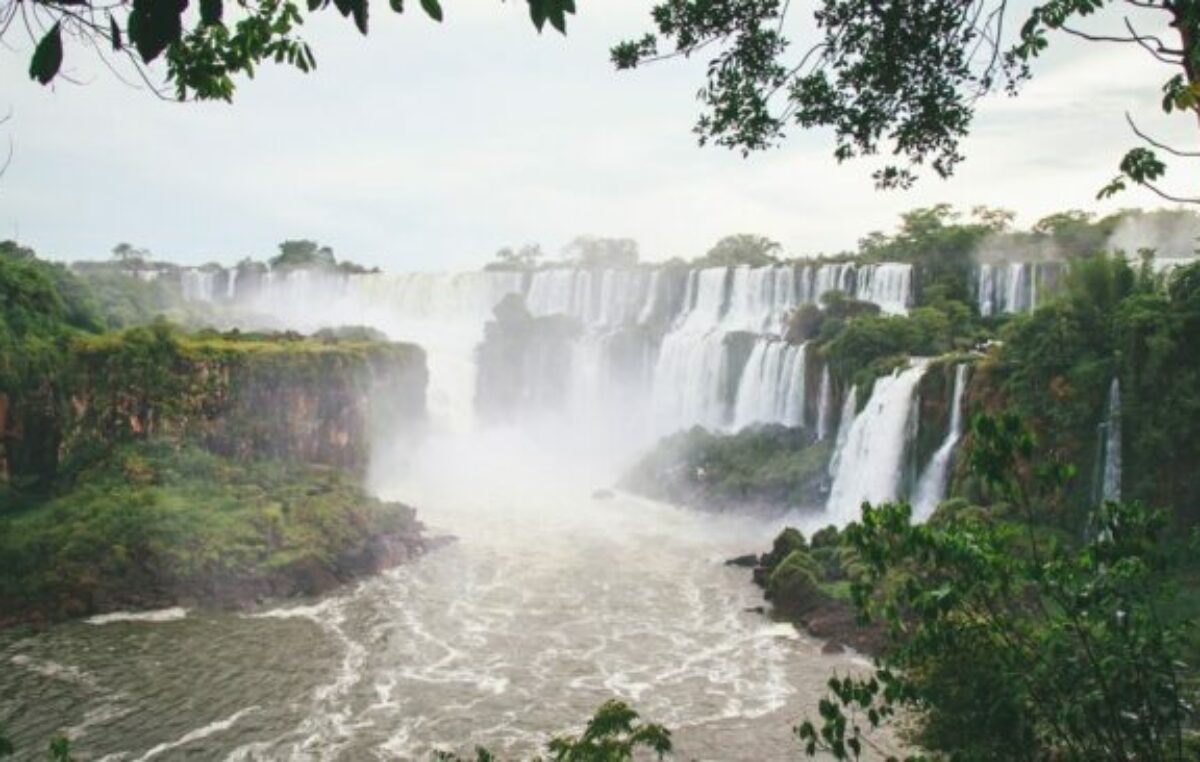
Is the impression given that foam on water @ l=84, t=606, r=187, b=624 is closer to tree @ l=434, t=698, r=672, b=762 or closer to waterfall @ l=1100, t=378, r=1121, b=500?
tree @ l=434, t=698, r=672, b=762

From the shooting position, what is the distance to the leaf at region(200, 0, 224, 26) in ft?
7.27

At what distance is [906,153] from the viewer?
6.32 meters

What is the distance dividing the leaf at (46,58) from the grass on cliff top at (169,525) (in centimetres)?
2260

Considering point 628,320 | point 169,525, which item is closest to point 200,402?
point 169,525

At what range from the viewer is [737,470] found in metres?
34.2

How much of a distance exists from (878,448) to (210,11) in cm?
2760

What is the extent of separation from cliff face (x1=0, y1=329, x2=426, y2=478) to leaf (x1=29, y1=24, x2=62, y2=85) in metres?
28.5

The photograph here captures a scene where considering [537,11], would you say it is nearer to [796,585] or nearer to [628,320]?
[796,585]

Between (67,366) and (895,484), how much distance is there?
2679cm

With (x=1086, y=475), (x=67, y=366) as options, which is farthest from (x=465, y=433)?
(x=1086, y=475)

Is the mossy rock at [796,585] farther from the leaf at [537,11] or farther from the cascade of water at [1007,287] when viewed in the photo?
the leaf at [537,11]

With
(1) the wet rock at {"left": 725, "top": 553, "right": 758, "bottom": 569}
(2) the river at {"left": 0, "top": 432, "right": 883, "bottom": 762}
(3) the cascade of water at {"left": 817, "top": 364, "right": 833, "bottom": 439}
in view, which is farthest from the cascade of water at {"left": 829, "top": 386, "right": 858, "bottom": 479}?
(2) the river at {"left": 0, "top": 432, "right": 883, "bottom": 762}

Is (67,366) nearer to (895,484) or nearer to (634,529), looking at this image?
(634,529)

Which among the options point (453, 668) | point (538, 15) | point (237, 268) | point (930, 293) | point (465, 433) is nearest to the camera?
point (538, 15)
